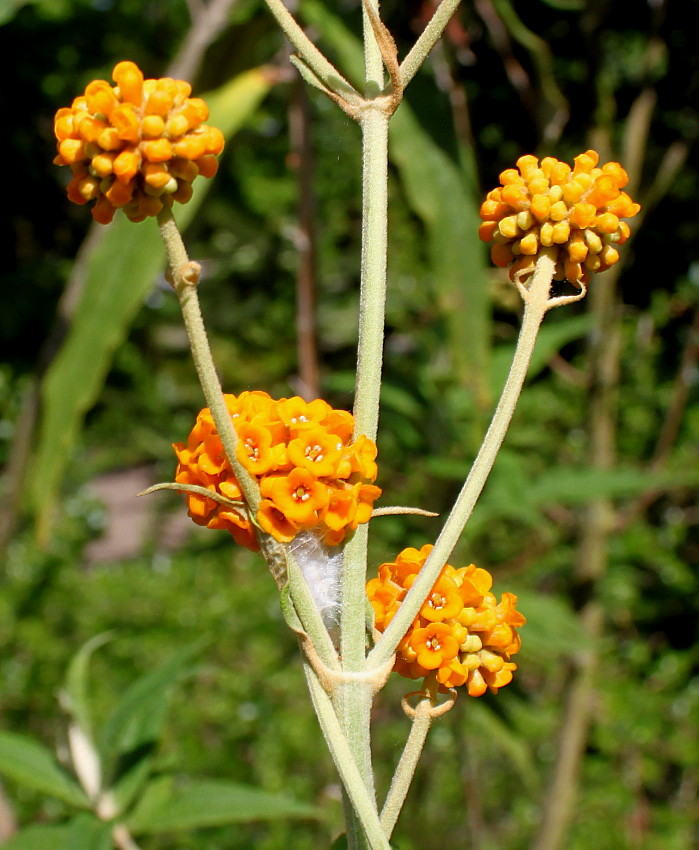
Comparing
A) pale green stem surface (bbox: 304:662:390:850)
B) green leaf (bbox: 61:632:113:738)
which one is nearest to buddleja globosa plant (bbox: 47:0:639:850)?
pale green stem surface (bbox: 304:662:390:850)

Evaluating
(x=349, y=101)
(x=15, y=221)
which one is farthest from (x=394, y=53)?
(x=15, y=221)

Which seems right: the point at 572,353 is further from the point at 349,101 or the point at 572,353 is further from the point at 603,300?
the point at 349,101

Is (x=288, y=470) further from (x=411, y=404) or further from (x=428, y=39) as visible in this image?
(x=411, y=404)

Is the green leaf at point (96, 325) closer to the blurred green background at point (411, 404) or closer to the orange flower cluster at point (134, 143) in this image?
the blurred green background at point (411, 404)

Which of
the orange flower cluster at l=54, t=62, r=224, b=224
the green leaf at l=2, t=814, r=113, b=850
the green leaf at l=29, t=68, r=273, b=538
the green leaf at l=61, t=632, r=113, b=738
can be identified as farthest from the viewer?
the green leaf at l=29, t=68, r=273, b=538

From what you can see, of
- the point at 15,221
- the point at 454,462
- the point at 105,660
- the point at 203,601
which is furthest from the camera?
the point at 15,221

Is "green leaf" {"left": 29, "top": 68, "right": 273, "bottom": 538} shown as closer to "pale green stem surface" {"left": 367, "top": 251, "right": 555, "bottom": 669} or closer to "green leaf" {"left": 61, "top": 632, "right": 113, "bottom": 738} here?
"green leaf" {"left": 61, "top": 632, "right": 113, "bottom": 738}
